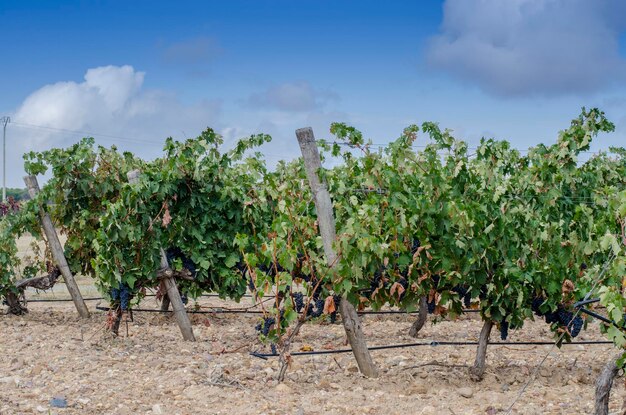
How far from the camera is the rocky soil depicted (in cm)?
545

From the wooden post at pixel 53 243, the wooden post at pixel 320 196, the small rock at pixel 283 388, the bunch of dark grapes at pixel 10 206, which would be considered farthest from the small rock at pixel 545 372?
the bunch of dark grapes at pixel 10 206

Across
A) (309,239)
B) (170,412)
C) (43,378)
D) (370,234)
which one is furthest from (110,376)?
(370,234)

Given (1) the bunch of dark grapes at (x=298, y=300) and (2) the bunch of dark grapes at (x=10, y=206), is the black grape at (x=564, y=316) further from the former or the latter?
(2) the bunch of dark grapes at (x=10, y=206)

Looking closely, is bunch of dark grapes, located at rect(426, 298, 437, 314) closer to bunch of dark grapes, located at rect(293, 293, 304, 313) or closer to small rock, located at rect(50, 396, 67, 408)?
bunch of dark grapes, located at rect(293, 293, 304, 313)

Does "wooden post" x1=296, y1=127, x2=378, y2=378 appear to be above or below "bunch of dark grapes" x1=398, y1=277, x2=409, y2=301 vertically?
above

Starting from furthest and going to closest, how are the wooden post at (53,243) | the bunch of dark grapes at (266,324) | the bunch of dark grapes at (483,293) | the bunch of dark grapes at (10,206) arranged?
the bunch of dark grapes at (10,206)
the wooden post at (53,243)
the bunch of dark grapes at (483,293)
the bunch of dark grapes at (266,324)

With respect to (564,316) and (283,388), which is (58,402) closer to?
(283,388)

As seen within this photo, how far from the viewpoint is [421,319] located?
8461mm

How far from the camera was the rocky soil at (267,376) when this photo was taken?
545 centimetres

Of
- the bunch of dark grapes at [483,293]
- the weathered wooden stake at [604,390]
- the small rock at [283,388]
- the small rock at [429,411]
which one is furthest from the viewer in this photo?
the bunch of dark grapes at [483,293]

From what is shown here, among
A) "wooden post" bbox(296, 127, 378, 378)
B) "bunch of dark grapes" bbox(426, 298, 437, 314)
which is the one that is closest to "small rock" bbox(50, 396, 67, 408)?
"wooden post" bbox(296, 127, 378, 378)

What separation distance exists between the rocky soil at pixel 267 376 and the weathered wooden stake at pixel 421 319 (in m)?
0.18

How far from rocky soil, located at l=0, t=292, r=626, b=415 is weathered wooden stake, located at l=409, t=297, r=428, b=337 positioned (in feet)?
0.58

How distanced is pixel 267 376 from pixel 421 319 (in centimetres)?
264
